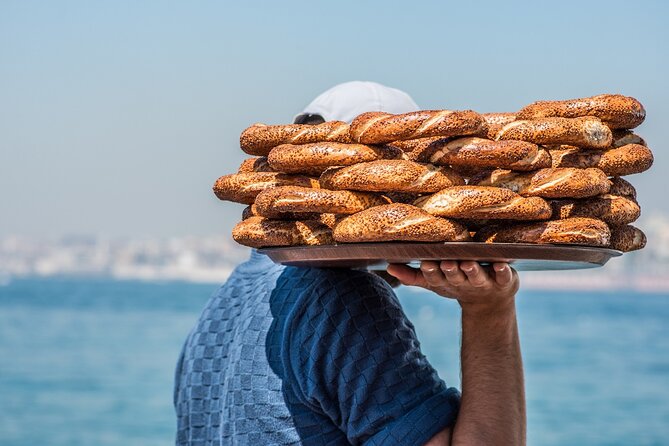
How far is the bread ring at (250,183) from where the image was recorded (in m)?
1.99

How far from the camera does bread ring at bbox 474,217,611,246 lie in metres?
1.85

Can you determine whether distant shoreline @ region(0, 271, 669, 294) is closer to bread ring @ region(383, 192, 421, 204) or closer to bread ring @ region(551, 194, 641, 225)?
bread ring @ region(551, 194, 641, 225)

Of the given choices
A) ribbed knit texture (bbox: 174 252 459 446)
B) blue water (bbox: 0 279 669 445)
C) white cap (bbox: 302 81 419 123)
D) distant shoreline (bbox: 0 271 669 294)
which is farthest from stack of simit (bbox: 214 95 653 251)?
distant shoreline (bbox: 0 271 669 294)

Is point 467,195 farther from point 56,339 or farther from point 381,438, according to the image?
point 56,339

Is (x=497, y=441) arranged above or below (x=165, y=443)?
below

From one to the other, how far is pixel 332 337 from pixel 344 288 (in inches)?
4.6

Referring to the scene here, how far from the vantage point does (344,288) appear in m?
2.21

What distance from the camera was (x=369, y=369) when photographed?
6.93 ft

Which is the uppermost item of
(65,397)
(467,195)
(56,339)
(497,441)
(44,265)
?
(44,265)

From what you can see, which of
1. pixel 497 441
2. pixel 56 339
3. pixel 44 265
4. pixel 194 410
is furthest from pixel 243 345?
pixel 44 265

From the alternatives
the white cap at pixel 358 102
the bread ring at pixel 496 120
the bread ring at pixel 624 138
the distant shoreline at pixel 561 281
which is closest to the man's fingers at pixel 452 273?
the bread ring at pixel 496 120

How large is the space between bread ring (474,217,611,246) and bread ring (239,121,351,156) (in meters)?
0.34

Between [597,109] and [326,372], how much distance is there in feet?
2.39

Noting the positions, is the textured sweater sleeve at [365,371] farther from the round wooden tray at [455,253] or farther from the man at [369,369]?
the round wooden tray at [455,253]
